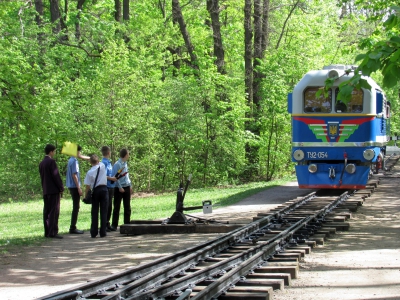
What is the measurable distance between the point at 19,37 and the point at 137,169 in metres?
8.93

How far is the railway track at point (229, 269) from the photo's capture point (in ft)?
23.5

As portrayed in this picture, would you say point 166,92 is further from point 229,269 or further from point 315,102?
point 229,269

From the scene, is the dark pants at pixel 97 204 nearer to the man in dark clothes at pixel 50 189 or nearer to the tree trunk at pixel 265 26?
the man in dark clothes at pixel 50 189

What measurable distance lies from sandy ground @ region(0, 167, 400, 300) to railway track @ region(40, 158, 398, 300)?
28cm

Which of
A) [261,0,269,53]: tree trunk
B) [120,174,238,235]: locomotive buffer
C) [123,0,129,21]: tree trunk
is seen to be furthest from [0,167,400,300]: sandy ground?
[123,0,129,21]: tree trunk

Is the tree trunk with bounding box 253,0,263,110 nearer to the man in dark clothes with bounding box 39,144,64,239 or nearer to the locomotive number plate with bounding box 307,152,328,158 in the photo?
the locomotive number plate with bounding box 307,152,328,158

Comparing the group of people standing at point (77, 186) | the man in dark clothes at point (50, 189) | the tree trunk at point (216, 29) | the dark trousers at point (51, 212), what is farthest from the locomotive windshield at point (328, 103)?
the tree trunk at point (216, 29)

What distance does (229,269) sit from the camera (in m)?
8.76

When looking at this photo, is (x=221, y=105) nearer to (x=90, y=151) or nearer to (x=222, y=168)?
(x=222, y=168)

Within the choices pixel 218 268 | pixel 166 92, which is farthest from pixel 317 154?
pixel 166 92

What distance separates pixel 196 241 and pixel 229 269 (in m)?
3.49

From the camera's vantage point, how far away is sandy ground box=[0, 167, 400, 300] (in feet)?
26.6

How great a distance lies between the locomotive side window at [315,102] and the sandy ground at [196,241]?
12.8 ft

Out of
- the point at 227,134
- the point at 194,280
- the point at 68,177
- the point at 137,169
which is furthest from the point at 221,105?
the point at 194,280
